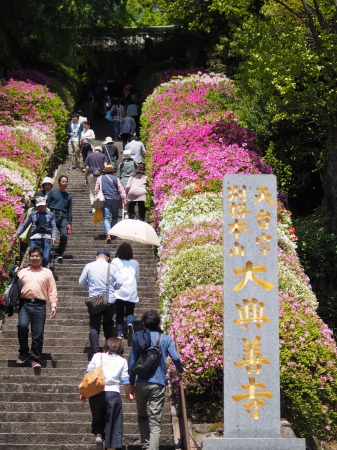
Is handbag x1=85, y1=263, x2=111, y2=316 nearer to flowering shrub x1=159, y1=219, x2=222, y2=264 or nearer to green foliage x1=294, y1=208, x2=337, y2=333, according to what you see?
flowering shrub x1=159, y1=219, x2=222, y2=264

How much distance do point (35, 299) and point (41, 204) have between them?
2934mm

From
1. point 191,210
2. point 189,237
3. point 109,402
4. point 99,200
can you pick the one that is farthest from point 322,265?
point 109,402

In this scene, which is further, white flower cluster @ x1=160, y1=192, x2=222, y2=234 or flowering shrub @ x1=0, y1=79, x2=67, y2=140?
flowering shrub @ x1=0, y1=79, x2=67, y2=140

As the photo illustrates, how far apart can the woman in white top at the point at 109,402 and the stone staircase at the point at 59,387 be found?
38.9 inches

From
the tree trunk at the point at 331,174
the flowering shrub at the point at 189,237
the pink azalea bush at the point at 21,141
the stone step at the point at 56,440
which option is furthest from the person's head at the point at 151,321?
the tree trunk at the point at 331,174

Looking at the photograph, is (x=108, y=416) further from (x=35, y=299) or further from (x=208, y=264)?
(x=208, y=264)

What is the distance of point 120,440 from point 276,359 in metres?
2.15

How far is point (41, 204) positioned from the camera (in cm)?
1527

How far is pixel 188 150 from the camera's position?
64.0 ft

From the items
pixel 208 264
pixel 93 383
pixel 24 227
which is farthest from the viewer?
pixel 24 227

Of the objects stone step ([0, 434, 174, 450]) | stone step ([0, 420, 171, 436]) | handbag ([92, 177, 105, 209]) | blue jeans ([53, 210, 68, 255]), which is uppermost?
handbag ([92, 177, 105, 209])

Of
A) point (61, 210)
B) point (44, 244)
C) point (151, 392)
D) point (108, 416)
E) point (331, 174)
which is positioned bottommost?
point (108, 416)

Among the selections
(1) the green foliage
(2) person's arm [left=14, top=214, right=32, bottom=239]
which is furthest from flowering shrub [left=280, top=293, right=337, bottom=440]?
(1) the green foliage

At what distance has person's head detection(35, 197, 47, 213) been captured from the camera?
1525 centimetres
